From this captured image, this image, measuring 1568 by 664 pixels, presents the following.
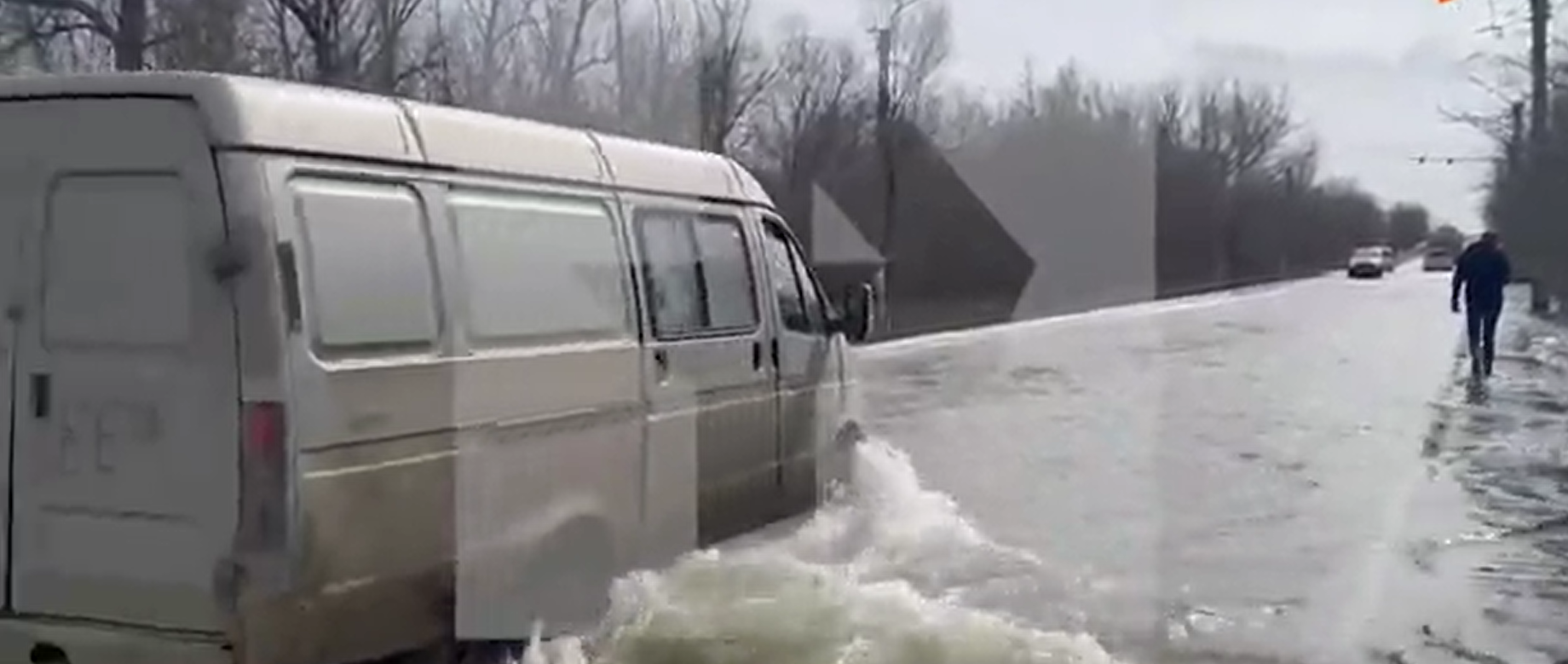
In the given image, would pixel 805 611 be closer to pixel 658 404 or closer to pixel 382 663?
pixel 658 404

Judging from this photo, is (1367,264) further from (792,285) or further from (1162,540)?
(792,285)

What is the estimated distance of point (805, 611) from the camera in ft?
24.5

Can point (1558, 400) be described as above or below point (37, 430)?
below

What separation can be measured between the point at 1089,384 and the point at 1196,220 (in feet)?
169

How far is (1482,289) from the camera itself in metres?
22.2

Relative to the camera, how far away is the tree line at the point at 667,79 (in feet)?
86.4

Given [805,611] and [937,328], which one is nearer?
[805,611]

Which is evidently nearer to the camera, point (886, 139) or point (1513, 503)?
point (1513, 503)

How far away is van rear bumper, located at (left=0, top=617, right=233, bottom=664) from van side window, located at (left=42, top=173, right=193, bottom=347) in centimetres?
84

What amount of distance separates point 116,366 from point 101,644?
0.83 metres

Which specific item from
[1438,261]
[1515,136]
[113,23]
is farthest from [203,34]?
[1438,261]

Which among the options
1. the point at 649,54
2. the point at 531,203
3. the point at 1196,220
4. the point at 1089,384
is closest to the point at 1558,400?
the point at 1089,384

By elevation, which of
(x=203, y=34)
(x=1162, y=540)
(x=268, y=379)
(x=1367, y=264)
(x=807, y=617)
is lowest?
(x=1162, y=540)

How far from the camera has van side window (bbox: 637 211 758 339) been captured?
7137 millimetres
